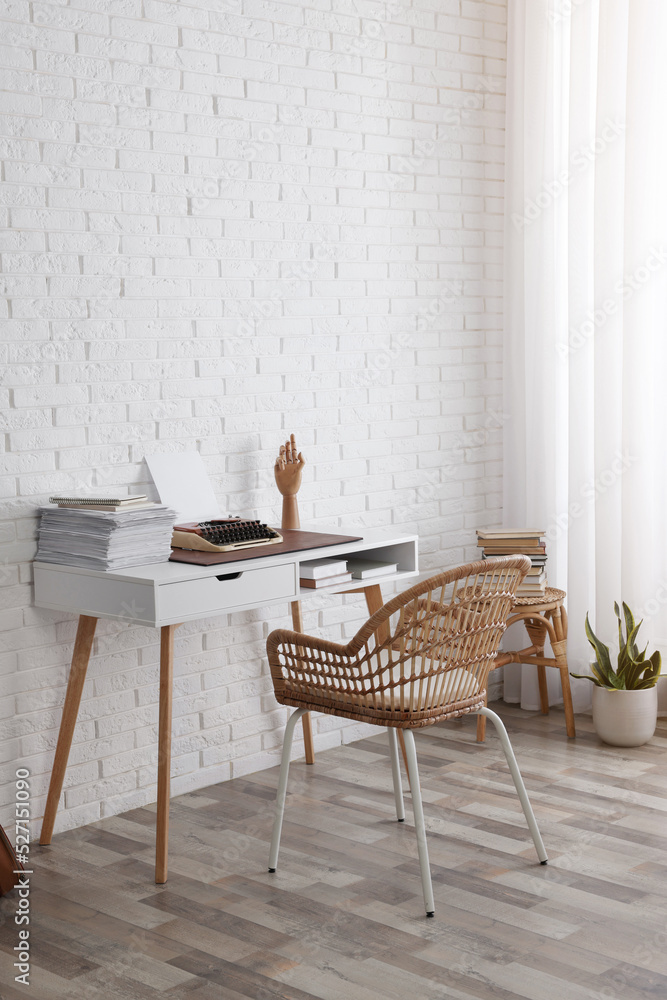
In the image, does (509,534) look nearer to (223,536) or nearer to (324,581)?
(324,581)

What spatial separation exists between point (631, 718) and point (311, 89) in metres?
2.21

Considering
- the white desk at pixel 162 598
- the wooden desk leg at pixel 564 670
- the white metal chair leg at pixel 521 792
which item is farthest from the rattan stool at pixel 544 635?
the white metal chair leg at pixel 521 792

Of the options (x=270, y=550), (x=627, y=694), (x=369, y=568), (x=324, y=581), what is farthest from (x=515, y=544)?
(x=270, y=550)

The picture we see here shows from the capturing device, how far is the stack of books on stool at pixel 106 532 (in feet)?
9.14

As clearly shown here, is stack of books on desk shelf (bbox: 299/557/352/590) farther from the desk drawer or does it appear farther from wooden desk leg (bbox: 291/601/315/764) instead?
wooden desk leg (bbox: 291/601/315/764)

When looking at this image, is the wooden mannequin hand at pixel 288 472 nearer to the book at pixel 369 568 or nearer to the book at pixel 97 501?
the book at pixel 369 568

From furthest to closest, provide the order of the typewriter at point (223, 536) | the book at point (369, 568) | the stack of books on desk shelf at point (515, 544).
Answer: the stack of books on desk shelf at point (515, 544)
the book at point (369, 568)
the typewriter at point (223, 536)

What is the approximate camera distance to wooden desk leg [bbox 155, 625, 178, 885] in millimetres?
2754

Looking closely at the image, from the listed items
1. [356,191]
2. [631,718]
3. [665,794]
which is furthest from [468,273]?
[665,794]

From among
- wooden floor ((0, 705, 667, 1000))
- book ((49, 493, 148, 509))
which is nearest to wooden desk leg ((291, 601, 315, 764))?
wooden floor ((0, 705, 667, 1000))

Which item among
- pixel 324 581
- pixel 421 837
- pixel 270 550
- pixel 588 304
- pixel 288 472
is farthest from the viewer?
pixel 588 304

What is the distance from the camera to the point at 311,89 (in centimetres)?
360

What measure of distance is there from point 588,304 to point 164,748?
2.20 meters

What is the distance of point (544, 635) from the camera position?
3.86 metres
